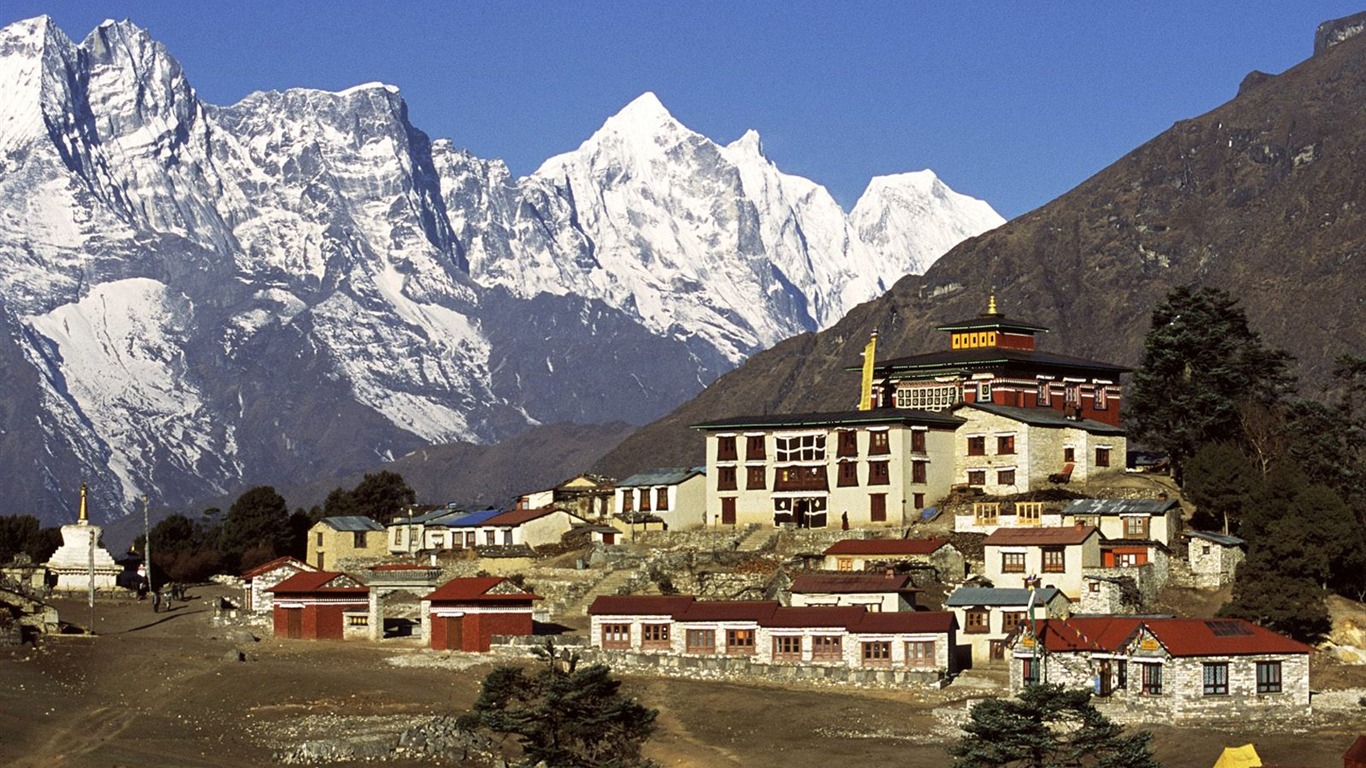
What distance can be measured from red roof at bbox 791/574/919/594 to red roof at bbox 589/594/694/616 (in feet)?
18.4

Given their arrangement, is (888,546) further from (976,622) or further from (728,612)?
(728,612)

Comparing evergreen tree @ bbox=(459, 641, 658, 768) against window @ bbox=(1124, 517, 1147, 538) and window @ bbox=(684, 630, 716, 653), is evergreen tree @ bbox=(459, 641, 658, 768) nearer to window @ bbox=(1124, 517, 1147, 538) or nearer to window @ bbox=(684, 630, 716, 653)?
window @ bbox=(684, 630, 716, 653)

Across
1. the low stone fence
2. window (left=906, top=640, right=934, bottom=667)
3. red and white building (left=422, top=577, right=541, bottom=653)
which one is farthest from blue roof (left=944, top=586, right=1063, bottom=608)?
red and white building (left=422, top=577, right=541, bottom=653)

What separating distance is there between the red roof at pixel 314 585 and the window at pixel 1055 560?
33340 mm

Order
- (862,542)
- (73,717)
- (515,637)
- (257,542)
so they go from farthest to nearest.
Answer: (257,542) < (862,542) < (515,637) < (73,717)

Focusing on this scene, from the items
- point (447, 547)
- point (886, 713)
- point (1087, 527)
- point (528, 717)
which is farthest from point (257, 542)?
point (528, 717)

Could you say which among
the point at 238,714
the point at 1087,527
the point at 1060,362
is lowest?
the point at 238,714

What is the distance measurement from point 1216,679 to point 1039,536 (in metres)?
24.2

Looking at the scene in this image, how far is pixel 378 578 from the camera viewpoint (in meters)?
132

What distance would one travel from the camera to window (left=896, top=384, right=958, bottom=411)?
14288cm

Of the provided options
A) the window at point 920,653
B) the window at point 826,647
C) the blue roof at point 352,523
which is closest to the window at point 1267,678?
the window at point 920,653

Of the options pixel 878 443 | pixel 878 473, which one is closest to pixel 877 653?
pixel 878 473

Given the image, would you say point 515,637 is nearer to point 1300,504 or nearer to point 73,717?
point 73,717

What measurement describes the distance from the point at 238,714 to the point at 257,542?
Result: 3262 inches
